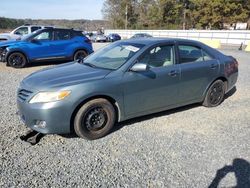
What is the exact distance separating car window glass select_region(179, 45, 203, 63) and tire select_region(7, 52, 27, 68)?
818 centimetres

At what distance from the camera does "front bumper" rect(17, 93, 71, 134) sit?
4.01 meters

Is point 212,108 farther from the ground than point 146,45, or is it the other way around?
point 146,45

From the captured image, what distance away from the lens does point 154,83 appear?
486 cm

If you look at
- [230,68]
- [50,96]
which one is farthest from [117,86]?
[230,68]

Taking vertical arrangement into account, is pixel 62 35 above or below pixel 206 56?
above

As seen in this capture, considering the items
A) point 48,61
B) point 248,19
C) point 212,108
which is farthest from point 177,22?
point 212,108

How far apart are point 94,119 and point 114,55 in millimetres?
1424

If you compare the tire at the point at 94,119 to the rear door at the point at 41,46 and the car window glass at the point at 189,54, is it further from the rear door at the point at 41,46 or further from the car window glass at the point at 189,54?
the rear door at the point at 41,46

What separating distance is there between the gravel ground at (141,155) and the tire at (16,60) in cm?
655

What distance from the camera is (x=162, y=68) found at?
16.4ft

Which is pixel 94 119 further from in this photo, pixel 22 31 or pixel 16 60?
pixel 22 31

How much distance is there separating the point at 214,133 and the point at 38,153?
9.56 ft

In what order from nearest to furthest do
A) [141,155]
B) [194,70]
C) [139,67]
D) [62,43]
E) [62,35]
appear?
[141,155] < [139,67] < [194,70] < [62,43] < [62,35]

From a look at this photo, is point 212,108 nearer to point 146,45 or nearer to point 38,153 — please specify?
point 146,45
